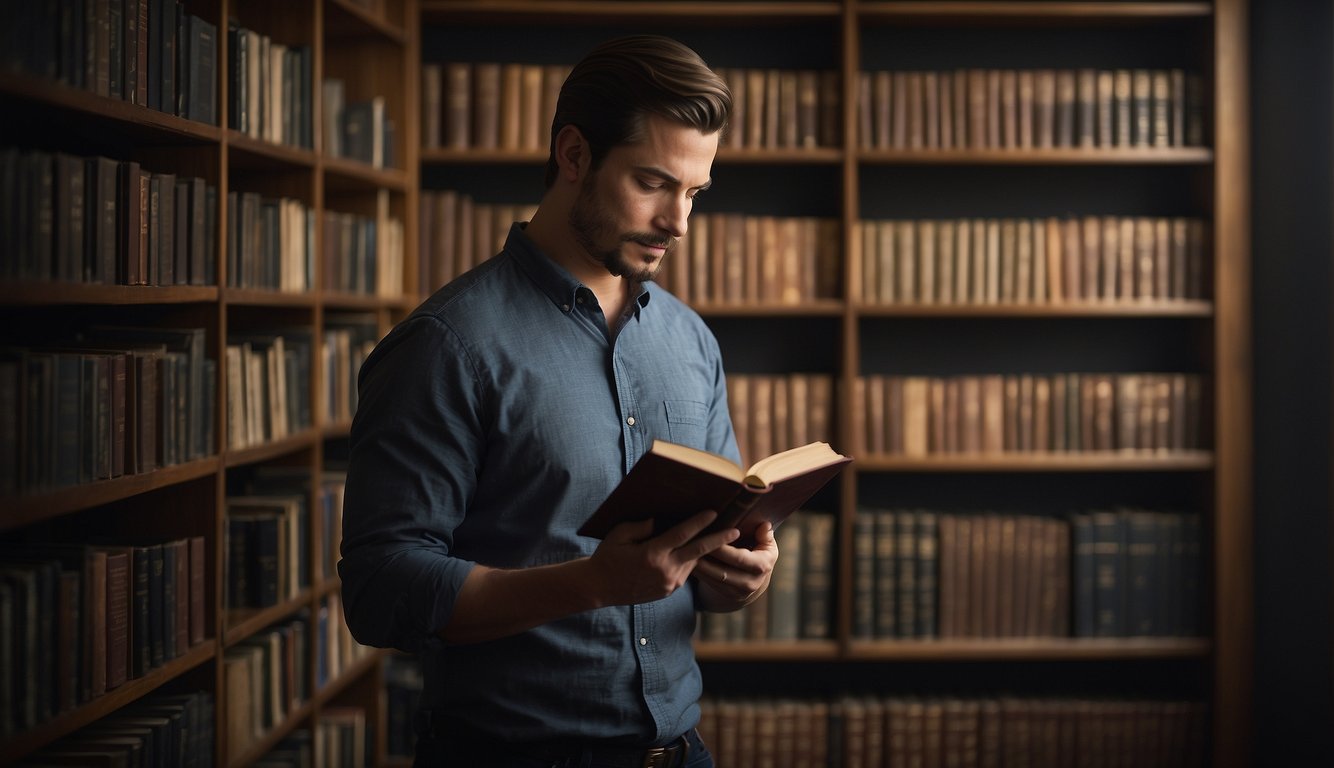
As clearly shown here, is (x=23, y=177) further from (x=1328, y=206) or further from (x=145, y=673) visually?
(x=1328, y=206)

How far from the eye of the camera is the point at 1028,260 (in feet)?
9.63

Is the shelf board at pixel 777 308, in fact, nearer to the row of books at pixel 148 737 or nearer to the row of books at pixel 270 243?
the row of books at pixel 270 243

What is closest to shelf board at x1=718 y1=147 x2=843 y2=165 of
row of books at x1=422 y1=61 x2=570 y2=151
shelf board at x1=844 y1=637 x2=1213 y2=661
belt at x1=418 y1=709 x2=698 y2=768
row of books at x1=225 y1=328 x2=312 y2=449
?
row of books at x1=422 y1=61 x2=570 y2=151

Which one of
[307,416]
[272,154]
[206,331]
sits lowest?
[307,416]

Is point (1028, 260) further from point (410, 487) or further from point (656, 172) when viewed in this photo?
point (410, 487)

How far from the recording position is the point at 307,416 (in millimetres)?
2443

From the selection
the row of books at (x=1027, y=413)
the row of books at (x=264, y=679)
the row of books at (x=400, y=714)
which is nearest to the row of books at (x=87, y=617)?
the row of books at (x=264, y=679)

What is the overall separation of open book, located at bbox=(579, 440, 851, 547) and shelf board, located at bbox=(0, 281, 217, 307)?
78 cm

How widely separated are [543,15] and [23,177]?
71.0 inches

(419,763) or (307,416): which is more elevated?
(307,416)

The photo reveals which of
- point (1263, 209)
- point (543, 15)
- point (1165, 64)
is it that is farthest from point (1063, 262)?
point (543, 15)

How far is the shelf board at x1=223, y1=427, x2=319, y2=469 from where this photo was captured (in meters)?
2.02

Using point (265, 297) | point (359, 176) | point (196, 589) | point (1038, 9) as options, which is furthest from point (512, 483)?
point (1038, 9)

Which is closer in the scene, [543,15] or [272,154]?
[272,154]
